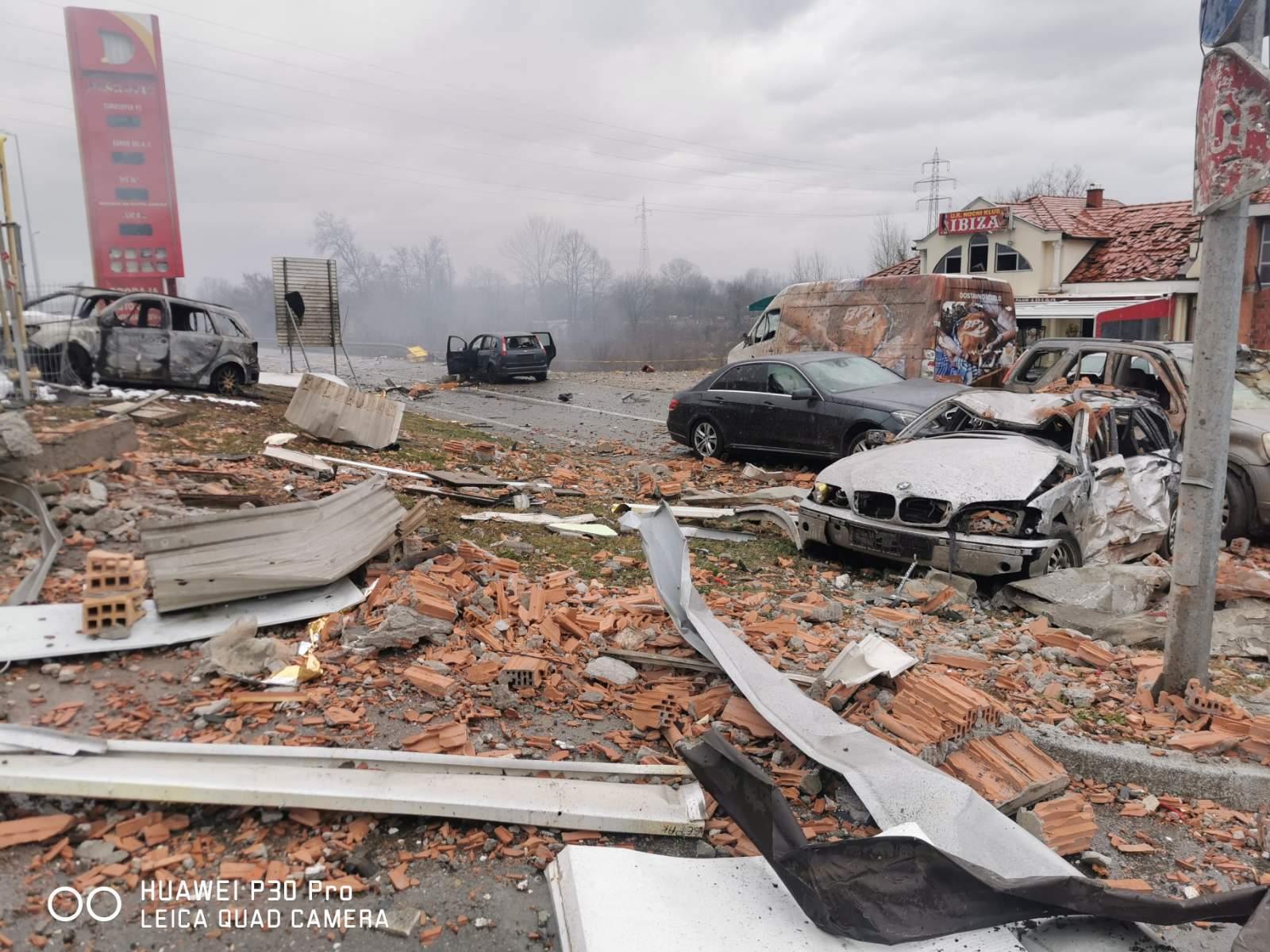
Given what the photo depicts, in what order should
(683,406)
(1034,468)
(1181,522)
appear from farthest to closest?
(683,406) < (1034,468) < (1181,522)

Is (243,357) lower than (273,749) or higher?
higher

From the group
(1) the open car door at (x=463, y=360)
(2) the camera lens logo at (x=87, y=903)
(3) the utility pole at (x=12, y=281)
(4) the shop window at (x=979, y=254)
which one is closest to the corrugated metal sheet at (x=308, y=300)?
(1) the open car door at (x=463, y=360)

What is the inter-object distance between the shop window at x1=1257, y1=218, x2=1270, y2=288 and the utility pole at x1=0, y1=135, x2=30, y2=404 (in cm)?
3112

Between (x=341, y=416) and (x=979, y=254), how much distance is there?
3295cm

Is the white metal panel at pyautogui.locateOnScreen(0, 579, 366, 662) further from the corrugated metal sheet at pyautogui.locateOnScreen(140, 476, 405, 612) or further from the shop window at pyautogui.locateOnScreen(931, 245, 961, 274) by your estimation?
the shop window at pyautogui.locateOnScreen(931, 245, 961, 274)

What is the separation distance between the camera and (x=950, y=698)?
394cm

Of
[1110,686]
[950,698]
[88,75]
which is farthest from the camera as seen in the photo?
[88,75]

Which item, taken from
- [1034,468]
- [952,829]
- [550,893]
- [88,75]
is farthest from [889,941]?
[88,75]

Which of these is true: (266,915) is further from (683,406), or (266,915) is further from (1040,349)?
(683,406)

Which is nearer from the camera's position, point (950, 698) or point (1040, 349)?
point (950, 698)

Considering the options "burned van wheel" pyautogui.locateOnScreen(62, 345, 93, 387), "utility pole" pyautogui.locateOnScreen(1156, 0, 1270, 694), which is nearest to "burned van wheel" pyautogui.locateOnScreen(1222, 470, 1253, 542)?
"utility pole" pyautogui.locateOnScreen(1156, 0, 1270, 694)

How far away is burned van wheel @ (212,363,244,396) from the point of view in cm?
1561

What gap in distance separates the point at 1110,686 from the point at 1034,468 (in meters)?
2.17

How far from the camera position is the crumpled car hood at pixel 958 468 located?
6.31m
